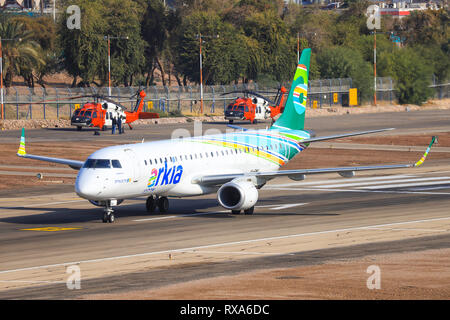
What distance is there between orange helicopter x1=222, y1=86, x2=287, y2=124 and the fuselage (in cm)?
5850

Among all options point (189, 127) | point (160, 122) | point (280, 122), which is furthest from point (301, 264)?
point (160, 122)

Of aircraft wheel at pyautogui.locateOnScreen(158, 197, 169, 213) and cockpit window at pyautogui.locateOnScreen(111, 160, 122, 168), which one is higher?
cockpit window at pyautogui.locateOnScreen(111, 160, 122, 168)

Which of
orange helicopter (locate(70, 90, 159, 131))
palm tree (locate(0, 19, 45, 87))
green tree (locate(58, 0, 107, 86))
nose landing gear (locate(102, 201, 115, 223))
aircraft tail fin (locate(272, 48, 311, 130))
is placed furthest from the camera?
green tree (locate(58, 0, 107, 86))

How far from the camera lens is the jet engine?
39.1 m

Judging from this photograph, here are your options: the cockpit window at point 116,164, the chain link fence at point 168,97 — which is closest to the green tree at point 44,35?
the chain link fence at point 168,97

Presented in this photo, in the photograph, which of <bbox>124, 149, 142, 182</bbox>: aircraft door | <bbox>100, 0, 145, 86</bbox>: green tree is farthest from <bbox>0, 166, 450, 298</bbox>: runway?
<bbox>100, 0, 145, 86</bbox>: green tree

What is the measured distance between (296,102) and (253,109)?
59.7 meters

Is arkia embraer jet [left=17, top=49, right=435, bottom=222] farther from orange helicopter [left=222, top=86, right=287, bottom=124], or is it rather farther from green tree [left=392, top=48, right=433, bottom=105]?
green tree [left=392, top=48, right=433, bottom=105]

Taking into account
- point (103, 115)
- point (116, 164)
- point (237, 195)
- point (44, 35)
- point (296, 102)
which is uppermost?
point (44, 35)

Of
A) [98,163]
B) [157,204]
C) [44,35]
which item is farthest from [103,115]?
[44,35]

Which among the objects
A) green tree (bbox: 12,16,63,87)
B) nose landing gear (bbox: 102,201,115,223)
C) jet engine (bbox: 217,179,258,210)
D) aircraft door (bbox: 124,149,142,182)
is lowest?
nose landing gear (bbox: 102,201,115,223)

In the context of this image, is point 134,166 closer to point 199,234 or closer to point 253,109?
point 199,234

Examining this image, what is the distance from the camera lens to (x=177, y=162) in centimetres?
3944

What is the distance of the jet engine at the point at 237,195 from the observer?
39094mm
